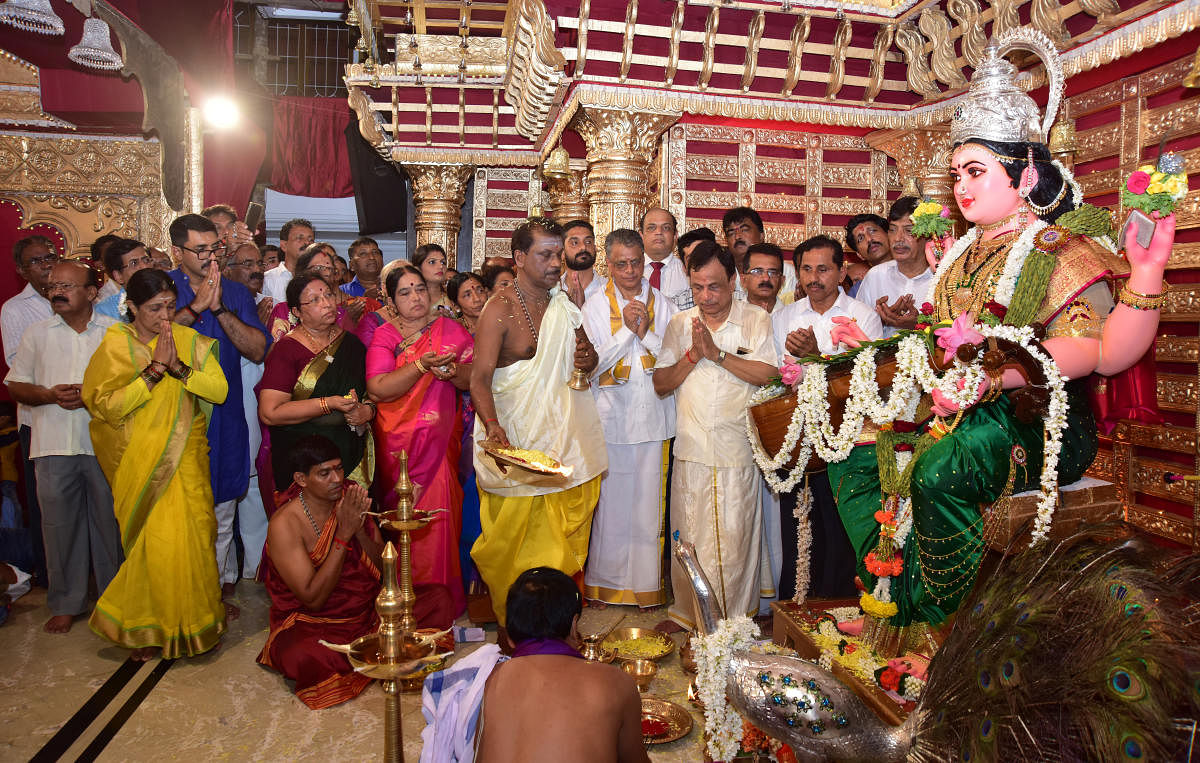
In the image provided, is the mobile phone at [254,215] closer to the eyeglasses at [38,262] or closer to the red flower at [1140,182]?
the eyeglasses at [38,262]

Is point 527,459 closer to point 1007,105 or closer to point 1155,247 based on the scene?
point 1007,105

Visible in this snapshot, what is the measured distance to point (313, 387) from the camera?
4.12 meters

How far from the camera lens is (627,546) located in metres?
4.57

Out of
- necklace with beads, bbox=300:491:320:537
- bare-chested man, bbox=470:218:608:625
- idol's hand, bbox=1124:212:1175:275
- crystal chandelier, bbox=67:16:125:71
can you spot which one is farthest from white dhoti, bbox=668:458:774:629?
crystal chandelier, bbox=67:16:125:71

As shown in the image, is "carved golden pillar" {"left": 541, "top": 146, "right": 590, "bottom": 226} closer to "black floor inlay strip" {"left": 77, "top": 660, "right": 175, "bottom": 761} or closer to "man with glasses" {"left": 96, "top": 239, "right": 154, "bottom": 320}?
"man with glasses" {"left": 96, "top": 239, "right": 154, "bottom": 320}

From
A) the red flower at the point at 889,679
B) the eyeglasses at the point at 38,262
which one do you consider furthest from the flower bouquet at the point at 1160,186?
the eyeglasses at the point at 38,262

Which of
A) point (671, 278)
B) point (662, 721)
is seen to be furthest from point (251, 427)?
point (662, 721)

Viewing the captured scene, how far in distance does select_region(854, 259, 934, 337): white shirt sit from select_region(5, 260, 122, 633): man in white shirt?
14.3ft

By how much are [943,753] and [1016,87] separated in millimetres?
2100

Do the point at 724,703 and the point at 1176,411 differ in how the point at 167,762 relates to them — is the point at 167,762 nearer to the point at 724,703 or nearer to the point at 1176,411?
the point at 724,703

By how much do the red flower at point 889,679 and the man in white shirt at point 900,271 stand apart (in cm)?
209

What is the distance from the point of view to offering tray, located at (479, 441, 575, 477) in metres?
3.56

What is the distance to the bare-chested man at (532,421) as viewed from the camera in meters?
4.11

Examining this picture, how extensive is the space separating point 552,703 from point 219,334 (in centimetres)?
345
